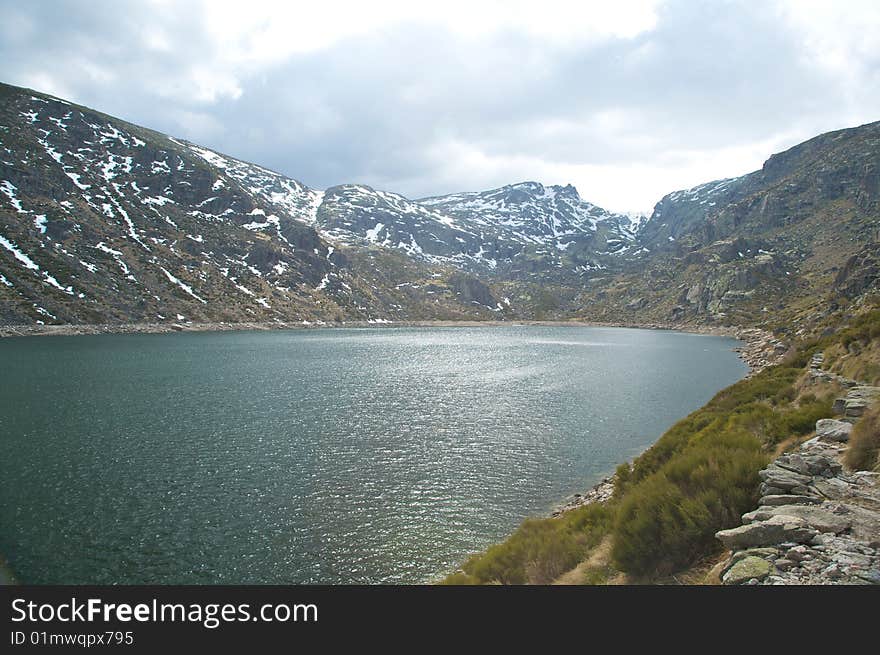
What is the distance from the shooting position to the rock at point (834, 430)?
14.6m

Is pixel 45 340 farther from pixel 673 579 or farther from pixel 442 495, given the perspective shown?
pixel 673 579

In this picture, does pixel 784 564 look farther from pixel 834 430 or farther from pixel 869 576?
pixel 834 430

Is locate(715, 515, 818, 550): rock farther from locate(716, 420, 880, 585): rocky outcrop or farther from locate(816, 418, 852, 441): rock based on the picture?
locate(816, 418, 852, 441): rock

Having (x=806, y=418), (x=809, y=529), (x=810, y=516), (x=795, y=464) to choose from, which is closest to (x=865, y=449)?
(x=795, y=464)

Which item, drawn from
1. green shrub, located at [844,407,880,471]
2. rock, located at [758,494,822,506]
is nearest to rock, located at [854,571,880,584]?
rock, located at [758,494,822,506]

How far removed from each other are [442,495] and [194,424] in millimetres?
25662

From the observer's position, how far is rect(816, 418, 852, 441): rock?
14.6m

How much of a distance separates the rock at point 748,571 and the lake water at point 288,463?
13162mm

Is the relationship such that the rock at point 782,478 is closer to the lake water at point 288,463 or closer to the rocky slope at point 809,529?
the rocky slope at point 809,529

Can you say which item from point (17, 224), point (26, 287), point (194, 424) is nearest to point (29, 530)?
point (194, 424)

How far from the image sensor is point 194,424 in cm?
4062

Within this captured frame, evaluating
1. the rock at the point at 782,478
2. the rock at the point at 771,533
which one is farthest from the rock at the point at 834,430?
the rock at the point at 771,533

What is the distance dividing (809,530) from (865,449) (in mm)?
5916
